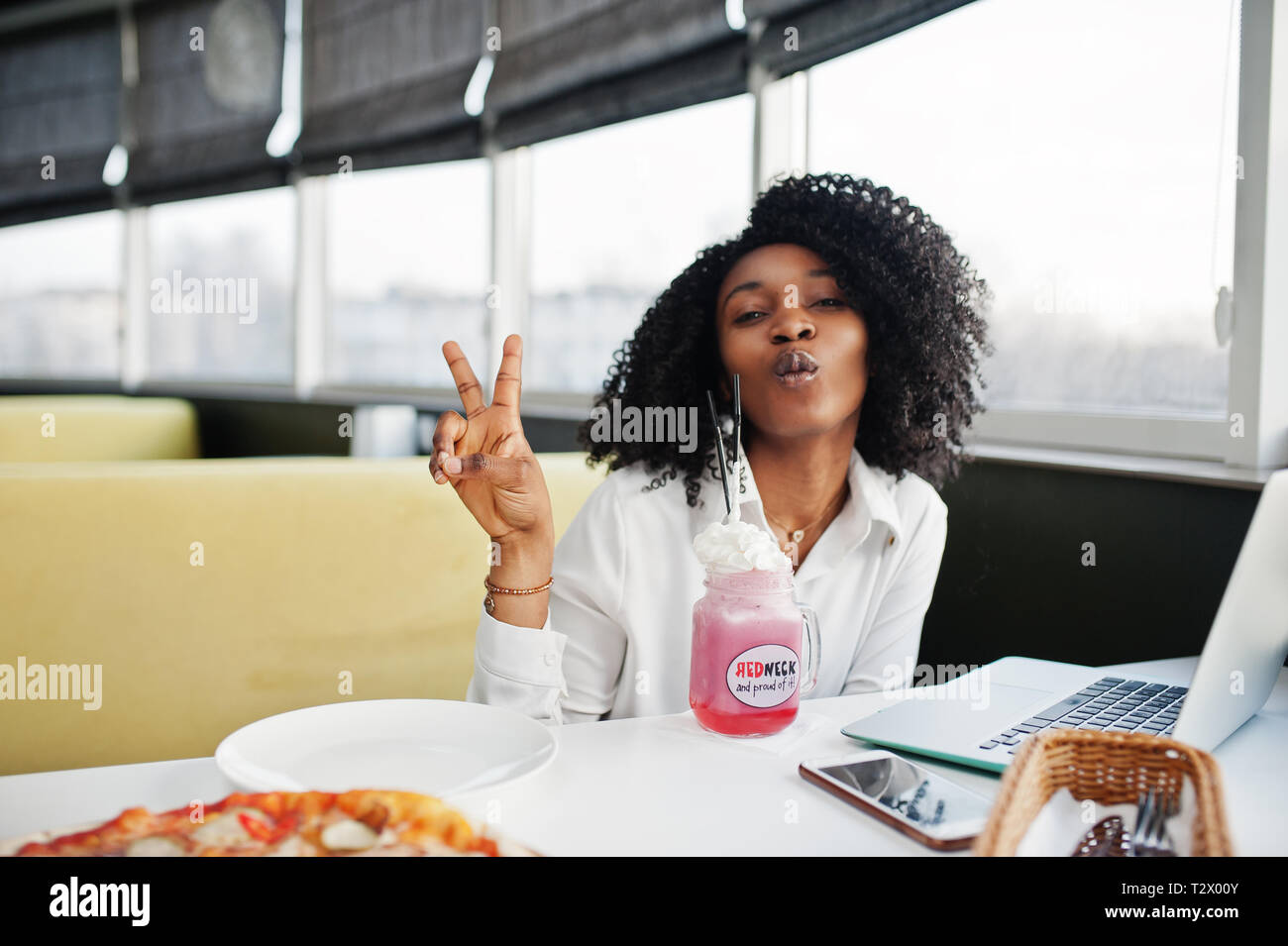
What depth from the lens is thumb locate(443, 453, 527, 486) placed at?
3.42 ft

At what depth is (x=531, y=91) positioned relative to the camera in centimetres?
367

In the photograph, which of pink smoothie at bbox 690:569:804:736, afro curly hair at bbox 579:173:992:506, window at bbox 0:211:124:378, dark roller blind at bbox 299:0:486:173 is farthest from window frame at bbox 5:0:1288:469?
window at bbox 0:211:124:378

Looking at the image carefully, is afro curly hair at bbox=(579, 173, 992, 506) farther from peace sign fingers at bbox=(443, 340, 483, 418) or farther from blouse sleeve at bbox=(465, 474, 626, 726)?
peace sign fingers at bbox=(443, 340, 483, 418)

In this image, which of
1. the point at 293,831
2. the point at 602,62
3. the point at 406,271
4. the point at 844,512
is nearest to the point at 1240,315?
the point at 844,512

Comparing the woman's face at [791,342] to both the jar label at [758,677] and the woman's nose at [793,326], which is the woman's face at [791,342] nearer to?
the woman's nose at [793,326]

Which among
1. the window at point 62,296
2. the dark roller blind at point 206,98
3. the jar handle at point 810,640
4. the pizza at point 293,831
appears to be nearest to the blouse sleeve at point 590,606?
the jar handle at point 810,640

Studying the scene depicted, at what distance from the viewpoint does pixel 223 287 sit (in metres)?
5.92

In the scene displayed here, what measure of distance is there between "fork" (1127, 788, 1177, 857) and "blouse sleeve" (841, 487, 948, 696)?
713 millimetres

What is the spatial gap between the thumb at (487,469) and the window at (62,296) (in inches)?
243

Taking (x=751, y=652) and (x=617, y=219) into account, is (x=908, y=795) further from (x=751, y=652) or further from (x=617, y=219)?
(x=617, y=219)

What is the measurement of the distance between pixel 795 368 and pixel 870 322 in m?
0.25
